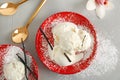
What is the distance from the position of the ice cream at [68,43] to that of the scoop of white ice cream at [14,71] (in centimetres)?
10

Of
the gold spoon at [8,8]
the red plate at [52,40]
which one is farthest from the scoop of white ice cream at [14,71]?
the gold spoon at [8,8]

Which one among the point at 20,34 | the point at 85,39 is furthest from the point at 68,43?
the point at 20,34

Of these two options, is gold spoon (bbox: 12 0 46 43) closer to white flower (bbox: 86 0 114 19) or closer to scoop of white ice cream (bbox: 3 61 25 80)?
scoop of white ice cream (bbox: 3 61 25 80)

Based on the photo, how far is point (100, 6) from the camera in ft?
3.26

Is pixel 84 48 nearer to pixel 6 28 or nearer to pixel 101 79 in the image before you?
pixel 101 79

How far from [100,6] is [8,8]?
0.31 meters

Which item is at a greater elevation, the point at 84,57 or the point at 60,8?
the point at 60,8

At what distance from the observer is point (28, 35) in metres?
0.96

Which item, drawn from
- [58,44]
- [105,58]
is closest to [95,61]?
[105,58]

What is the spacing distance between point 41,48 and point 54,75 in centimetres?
10

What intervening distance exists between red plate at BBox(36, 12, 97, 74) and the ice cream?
0.6 inches

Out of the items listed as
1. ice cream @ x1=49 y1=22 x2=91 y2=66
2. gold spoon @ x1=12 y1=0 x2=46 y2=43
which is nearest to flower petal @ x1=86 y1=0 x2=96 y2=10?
ice cream @ x1=49 y1=22 x2=91 y2=66

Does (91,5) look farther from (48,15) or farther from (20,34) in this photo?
(20,34)

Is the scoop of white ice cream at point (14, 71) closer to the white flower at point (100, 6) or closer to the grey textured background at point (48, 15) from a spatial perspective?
the grey textured background at point (48, 15)
